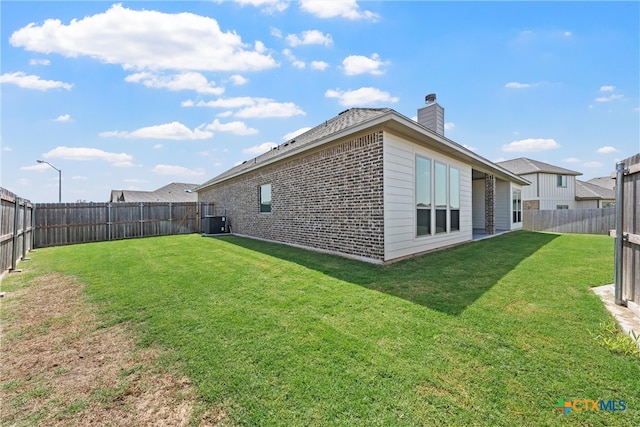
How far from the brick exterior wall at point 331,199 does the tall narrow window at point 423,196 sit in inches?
64.0

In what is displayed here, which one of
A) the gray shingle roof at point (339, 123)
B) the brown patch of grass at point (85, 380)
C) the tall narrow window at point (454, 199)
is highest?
the gray shingle roof at point (339, 123)

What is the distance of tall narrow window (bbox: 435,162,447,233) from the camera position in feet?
26.3

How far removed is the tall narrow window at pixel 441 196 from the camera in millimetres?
8023

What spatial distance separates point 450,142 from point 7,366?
888 centimetres

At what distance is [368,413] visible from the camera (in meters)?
1.88

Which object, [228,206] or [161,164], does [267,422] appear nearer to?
[228,206]

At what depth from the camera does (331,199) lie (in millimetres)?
7453

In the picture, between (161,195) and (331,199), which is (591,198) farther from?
(161,195)

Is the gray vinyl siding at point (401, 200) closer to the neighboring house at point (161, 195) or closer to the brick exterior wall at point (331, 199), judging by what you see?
the brick exterior wall at point (331, 199)

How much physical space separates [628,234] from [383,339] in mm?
3400

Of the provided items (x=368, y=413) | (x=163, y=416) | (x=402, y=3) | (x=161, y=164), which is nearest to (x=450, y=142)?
(x=402, y=3)

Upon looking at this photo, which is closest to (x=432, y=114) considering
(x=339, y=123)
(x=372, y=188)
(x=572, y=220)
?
(x=339, y=123)

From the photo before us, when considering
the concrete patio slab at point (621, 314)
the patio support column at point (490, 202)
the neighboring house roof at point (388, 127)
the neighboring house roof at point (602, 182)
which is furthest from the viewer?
the neighboring house roof at point (602, 182)

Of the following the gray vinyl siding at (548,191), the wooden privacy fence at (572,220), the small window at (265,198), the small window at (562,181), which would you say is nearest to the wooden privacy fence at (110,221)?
the small window at (265,198)
